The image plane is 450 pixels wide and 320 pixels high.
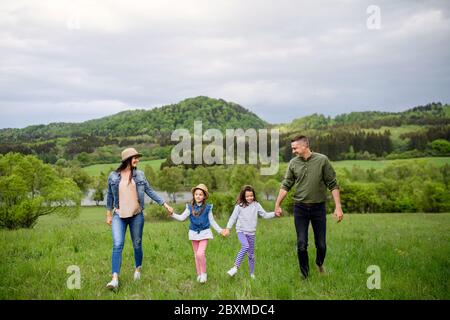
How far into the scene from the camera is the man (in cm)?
748

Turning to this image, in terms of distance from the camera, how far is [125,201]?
7.14 m

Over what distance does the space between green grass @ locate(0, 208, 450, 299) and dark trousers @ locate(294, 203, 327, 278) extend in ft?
Result: 1.18

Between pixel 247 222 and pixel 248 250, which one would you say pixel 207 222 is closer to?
pixel 247 222

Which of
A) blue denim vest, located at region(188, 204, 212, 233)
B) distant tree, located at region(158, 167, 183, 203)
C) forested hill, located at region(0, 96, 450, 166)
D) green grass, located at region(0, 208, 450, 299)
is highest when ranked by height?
forested hill, located at region(0, 96, 450, 166)

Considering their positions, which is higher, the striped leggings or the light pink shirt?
the light pink shirt

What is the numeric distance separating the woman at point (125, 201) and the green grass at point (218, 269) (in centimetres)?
76

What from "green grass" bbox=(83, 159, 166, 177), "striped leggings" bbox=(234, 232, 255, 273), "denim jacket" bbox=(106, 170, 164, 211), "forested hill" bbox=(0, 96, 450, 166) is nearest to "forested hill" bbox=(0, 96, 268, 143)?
"forested hill" bbox=(0, 96, 450, 166)

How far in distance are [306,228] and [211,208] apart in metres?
1.98

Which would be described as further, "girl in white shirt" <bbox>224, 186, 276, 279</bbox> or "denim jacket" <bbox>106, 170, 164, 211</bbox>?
"girl in white shirt" <bbox>224, 186, 276, 279</bbox>

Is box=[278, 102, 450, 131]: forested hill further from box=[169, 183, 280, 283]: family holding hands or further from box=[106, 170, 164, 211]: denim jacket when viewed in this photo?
box=[106, 170, 164, 211]: denim jacket

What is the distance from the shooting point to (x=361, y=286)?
6.64 m
